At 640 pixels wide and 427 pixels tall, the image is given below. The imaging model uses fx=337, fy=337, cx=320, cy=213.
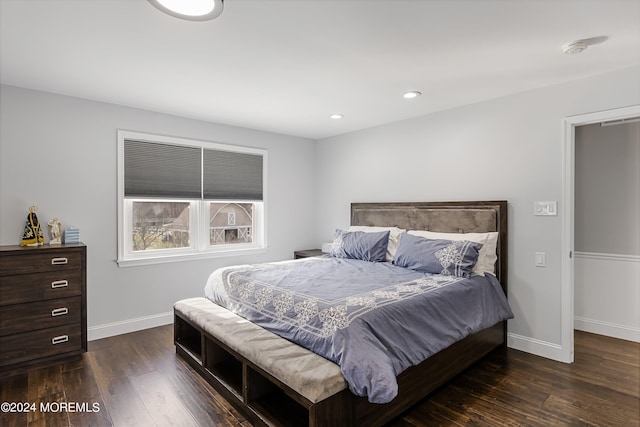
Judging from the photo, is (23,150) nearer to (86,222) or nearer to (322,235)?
(86,222)

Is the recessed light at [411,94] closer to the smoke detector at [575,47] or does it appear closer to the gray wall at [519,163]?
the gray wall at [519,163]

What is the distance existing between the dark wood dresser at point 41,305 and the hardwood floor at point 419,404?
145 mm

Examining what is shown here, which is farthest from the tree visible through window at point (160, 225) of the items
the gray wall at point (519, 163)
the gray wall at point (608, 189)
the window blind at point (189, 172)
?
the gray wall at point (608, 189)

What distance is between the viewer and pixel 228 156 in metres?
4.41

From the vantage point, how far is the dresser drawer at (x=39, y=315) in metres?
2.67

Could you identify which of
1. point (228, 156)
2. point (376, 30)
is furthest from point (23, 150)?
point (376, 30)

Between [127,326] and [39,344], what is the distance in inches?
33.7

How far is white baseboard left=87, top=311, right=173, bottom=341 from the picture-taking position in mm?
3408

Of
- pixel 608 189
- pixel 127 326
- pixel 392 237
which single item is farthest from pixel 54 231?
pixel 608 189

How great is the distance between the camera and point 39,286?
110 inches

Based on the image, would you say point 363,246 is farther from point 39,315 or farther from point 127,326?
point 39,315

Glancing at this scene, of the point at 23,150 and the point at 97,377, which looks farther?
the point at 23,150

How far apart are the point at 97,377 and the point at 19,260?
1.14 metres

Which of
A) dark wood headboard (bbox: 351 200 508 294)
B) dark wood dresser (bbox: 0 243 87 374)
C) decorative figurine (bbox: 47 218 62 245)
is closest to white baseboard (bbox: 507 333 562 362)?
dark wood headboard (bbox: 351 200 508 294)
